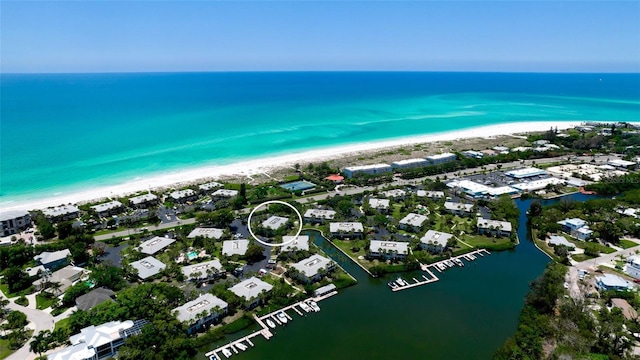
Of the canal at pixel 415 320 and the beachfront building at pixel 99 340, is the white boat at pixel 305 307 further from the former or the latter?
the beachfront building at pixel 99 340

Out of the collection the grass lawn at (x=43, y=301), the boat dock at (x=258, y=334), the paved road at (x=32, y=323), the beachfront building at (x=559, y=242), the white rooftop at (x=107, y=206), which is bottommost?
the boat dock at (x=258, y=334)

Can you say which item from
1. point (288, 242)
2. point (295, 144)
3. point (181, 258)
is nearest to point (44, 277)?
point (181, 258)

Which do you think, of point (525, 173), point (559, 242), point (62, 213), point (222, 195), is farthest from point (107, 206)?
point (525, 173)

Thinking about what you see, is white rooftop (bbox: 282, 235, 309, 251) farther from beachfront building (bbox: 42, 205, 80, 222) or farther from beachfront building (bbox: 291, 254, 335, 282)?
beachfront building (bbox: 42, 205, 80, 222)

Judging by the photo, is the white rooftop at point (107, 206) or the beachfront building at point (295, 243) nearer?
the beachfront building at point (295, 243)

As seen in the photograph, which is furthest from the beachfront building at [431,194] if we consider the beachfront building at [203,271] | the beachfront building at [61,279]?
the beachfront building at [61,279]

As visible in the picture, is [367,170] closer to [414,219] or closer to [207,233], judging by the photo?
[414,219]
